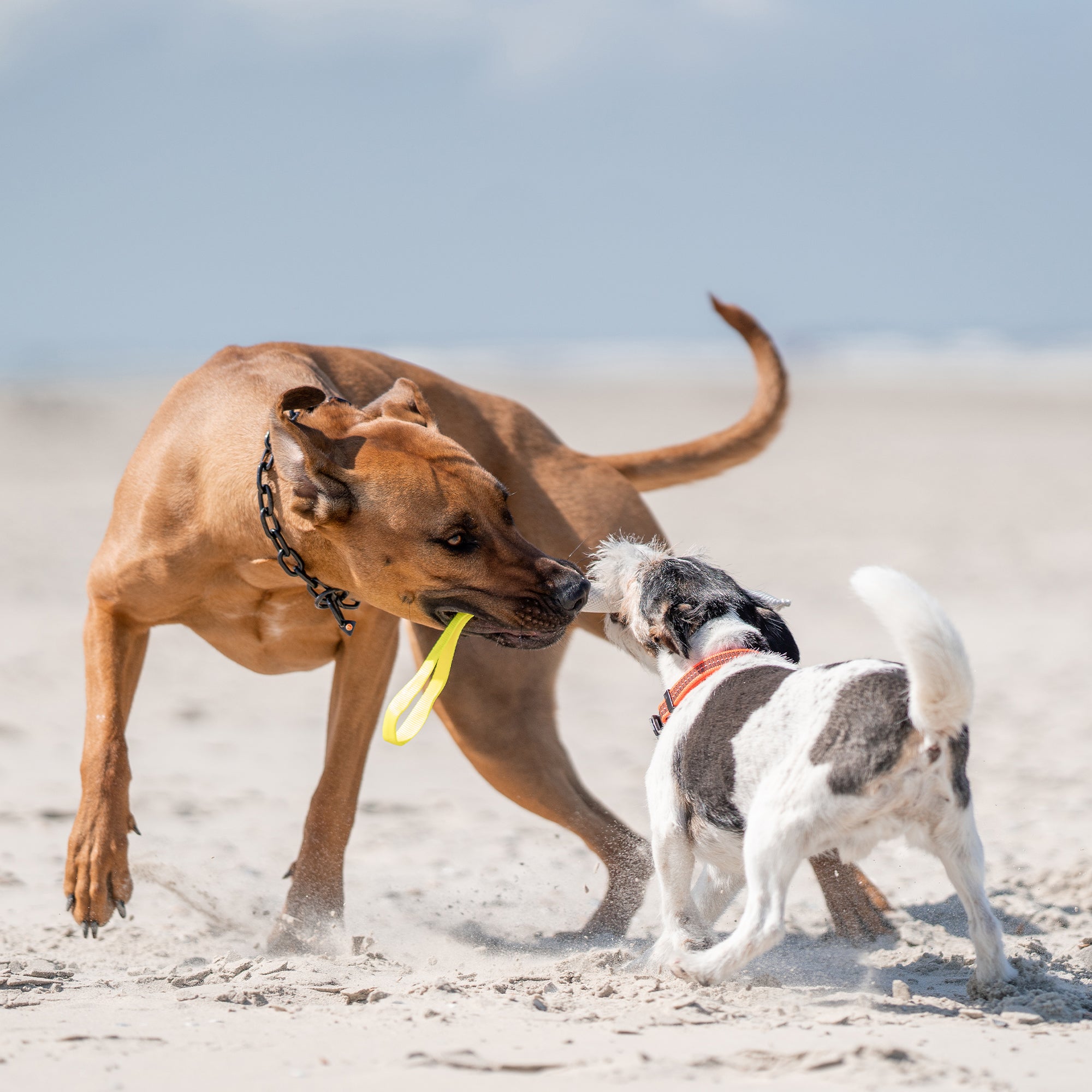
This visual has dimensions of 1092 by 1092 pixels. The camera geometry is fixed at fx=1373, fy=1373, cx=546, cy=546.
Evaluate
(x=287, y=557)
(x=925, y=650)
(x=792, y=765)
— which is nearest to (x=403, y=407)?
(x=287, y=557)

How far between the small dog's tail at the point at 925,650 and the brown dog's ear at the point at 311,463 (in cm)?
165

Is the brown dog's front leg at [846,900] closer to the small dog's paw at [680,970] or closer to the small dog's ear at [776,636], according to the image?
the small dog's ear at [776,636]

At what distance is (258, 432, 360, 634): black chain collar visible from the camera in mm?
4387

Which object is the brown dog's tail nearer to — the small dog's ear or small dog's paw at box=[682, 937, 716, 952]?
the small dog's ear

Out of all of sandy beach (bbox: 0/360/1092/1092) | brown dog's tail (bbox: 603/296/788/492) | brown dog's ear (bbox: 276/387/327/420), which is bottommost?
sandy beach (bbox: 0/360/1092/1092)

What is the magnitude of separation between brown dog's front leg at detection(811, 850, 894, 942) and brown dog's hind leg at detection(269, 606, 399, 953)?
1715 mm

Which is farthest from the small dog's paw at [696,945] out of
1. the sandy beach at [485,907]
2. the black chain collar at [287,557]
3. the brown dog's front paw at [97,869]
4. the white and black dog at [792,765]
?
the brown dog's front paw at [97,869]

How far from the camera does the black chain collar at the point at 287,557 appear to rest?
4.39m

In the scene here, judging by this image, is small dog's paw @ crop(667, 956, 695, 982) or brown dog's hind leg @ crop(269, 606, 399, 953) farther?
brown dog's hind leg @ crop(269, 606, 399, 953)

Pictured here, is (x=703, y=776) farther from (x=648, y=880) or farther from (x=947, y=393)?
(x=947, y=393)

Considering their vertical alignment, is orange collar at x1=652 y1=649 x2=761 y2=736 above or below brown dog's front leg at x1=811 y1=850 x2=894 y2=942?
above

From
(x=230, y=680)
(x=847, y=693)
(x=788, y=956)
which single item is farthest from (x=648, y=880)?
(x=230, y=680)

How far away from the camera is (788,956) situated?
449cm

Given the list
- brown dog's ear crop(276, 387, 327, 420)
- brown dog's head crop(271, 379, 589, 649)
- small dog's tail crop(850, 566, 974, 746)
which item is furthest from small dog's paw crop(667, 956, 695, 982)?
brown dog's ear crop(276, 387, 327, 420)
